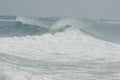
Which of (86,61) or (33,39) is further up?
(33,39)

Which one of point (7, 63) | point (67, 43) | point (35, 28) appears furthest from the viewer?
point (35, 28)

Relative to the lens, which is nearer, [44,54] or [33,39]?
[44,54]

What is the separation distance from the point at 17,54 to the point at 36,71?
3.85 m

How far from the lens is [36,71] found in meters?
14.3

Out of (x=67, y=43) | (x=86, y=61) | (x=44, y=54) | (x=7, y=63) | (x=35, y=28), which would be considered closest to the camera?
(x=7, y=63)

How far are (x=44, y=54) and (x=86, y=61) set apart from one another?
2564mm

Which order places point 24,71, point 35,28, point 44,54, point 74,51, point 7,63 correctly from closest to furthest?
point 24,71 < point 7,63 < point 44,54 < point 74,51 < point 35,28

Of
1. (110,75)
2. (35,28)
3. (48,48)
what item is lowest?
(110,75)

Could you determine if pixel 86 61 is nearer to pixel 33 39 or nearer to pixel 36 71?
pixel 36 71

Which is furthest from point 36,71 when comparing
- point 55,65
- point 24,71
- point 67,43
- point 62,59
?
point 67,43

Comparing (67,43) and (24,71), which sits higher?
(67,43)

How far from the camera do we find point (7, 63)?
15188 mm

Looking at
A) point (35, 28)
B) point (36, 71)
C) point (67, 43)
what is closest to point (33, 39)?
point (67, 43)

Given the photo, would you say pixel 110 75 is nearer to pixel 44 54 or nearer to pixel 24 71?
pixel 24 71
